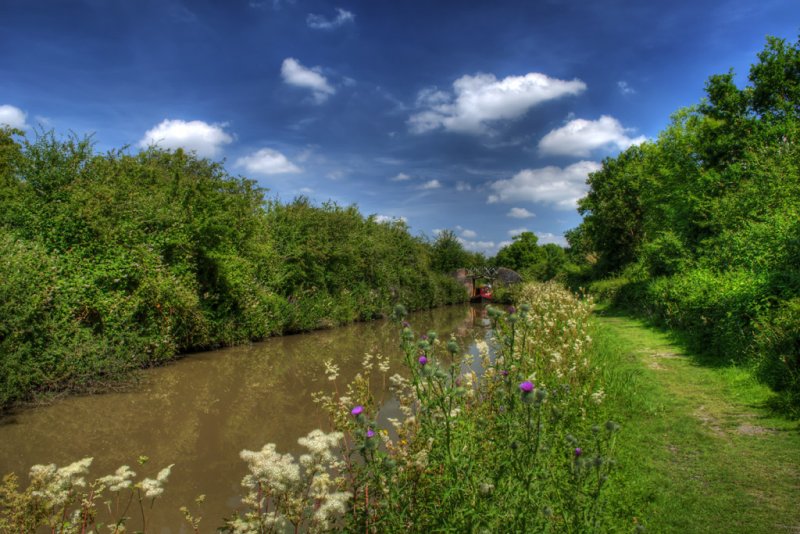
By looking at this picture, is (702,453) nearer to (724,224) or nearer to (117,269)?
(117,269)

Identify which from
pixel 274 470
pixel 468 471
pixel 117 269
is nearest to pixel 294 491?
pixel 274 470

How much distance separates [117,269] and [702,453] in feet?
47.0

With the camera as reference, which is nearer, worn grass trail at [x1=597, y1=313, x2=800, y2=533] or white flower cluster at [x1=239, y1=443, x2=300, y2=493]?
white flower cluster at [x1=239, y1=443, x2=300, y2=493]

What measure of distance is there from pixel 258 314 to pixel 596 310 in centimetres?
1945

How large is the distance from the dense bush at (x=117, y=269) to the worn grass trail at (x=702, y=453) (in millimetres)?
11778

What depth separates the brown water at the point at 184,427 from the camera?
22.4 feet

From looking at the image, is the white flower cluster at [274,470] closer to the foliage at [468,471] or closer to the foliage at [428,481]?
the foliage at [428,481]

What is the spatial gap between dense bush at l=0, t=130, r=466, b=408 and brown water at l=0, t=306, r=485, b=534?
117cm

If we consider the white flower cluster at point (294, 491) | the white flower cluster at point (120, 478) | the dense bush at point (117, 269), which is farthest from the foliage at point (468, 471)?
the dense bush at point (117, 269)

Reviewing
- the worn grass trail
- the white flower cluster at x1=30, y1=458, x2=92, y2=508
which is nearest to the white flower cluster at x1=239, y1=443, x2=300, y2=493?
the white flower cluster at x1=30, y1=458, x2=92, y2=508

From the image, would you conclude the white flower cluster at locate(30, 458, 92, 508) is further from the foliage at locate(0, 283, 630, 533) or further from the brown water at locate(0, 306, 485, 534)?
the brown water at locate(0, 306, 485, 534)

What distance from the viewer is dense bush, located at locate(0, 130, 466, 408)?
10891 mm

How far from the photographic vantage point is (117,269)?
529 inches

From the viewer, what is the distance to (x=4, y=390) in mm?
9672
